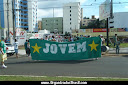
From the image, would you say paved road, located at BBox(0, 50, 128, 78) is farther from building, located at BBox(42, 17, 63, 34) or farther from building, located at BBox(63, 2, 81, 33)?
building, located at BBox(42, 17, 63, 34)

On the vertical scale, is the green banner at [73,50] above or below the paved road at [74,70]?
above

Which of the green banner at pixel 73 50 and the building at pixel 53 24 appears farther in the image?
the building at pixel 53 24

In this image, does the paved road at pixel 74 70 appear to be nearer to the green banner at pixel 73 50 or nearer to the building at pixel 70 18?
the green banner at pixel 73 50

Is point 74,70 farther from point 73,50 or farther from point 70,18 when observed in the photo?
point 70,18

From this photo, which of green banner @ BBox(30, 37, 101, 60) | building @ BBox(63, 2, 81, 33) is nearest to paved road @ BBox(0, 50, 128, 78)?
green banner @ BBox(30, 37, 101, 60)

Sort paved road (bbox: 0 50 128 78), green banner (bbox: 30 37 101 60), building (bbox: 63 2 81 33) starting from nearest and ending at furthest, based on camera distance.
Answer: paved road (bbox: 0 50 128 78) < green banner (bbox: 30 37 101 60) < building (bbox: 63 2 81 33)

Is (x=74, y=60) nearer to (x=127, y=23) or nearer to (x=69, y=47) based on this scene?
(x=69, y=47)

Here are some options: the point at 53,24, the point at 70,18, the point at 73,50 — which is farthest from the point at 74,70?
the point at 53,24

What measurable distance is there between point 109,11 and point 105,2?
8.70 ft

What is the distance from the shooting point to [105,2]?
2069 cm

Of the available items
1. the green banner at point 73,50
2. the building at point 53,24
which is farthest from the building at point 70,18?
the green banner at point 73,50

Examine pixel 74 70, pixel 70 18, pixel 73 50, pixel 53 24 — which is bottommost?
pixel 74 70

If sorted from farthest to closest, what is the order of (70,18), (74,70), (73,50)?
(70,18) → (73,50) → (74,70)

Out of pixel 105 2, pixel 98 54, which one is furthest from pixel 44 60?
pixel 105 2
